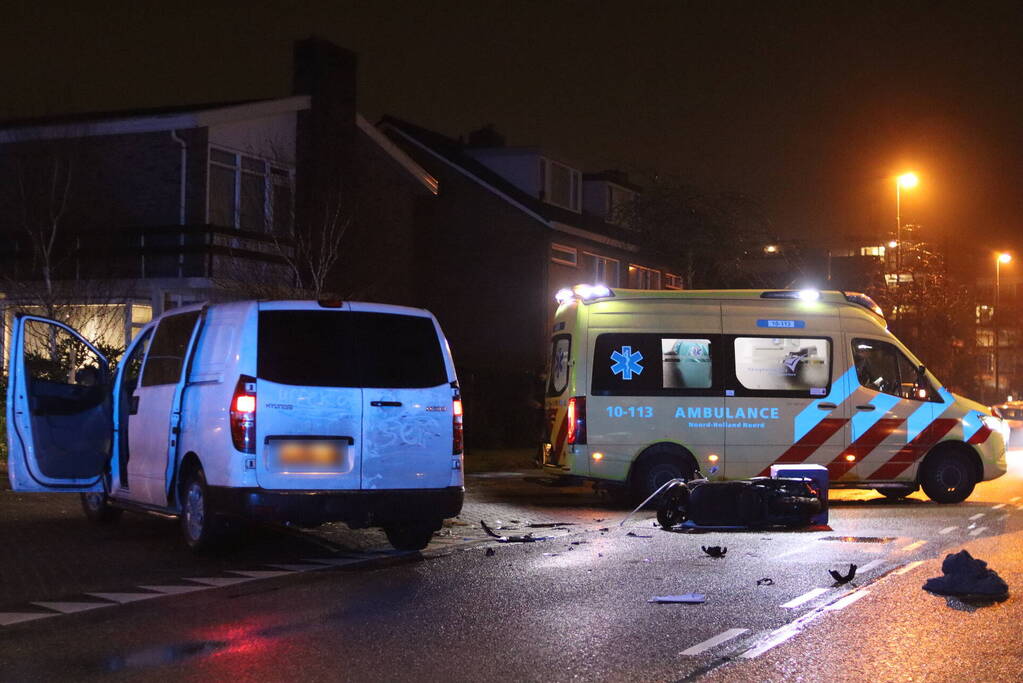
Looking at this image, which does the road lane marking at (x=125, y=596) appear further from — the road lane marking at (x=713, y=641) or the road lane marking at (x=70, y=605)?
the road lane marking at (x=713, y=641)

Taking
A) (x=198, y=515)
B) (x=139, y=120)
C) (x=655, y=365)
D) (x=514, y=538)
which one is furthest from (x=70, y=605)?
(x=139, y=120)

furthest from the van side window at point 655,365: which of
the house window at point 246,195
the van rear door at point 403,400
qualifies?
the house window at point 246,195

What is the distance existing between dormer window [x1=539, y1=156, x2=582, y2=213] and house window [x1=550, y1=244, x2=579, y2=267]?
1826 millimetres

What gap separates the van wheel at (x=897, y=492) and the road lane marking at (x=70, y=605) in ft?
36.4

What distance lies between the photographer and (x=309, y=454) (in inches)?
400

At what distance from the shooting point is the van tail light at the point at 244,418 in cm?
995

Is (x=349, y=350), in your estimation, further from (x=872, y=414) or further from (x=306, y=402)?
(x=872, y=414)

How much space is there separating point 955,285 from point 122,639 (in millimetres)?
43653

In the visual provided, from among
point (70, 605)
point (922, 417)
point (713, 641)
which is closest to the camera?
point (713, 641)

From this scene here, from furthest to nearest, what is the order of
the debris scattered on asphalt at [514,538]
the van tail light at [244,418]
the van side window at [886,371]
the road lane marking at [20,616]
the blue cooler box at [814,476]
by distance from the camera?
the van side window at [886,371] → the blue cooler box at [814,476] → the debris scattered on asphalt at [514,538] → the van tail light at [244,418] → the road lane marking at [20,616]

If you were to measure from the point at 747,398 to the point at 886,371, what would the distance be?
1.91 meters

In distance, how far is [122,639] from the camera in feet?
24.4

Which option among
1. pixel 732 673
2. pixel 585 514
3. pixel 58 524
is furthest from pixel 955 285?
pixel 732 673

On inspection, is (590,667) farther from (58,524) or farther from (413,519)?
(58,524)
